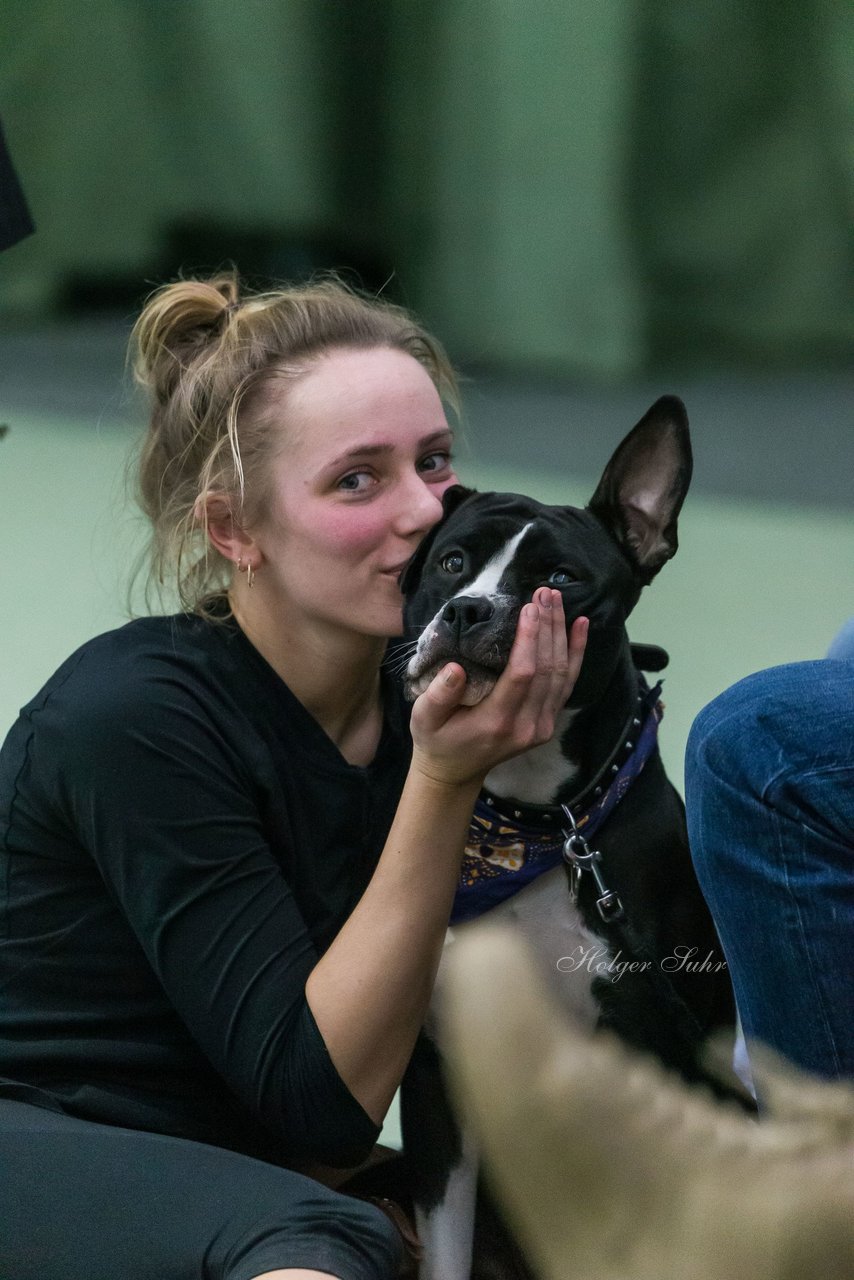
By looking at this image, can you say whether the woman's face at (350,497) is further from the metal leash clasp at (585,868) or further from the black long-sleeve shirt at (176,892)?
the metal leash clasp at (585,868)

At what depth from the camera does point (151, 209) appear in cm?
704

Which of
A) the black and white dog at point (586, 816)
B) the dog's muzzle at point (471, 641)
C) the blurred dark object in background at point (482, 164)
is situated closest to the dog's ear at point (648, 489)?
the black and white dog at point (586, 816)

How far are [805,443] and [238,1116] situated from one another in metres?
4.34

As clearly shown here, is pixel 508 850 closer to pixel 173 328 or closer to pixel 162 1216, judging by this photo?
pixel 162 1216

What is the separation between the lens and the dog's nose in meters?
1.70

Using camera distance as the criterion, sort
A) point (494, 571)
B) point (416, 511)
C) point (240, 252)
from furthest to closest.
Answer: point (240, 252) → point (416, 511) → point (494, 571)

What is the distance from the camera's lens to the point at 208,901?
1.74m

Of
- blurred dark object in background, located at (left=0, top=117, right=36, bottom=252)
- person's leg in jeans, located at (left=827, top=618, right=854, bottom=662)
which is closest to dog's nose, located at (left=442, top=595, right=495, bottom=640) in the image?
person's leg in jeans, located at (left=827, top=618, right=854, bottom=662)

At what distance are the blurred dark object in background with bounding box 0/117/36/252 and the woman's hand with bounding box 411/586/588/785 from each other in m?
1.56

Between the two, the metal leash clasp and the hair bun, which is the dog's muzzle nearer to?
the metal leash clasp

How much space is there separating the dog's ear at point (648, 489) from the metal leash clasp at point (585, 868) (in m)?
0.33

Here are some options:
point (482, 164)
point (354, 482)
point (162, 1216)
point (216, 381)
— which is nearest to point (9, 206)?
point (216, 381)

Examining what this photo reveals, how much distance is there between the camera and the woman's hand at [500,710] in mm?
1640

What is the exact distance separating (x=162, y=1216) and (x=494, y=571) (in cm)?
75
